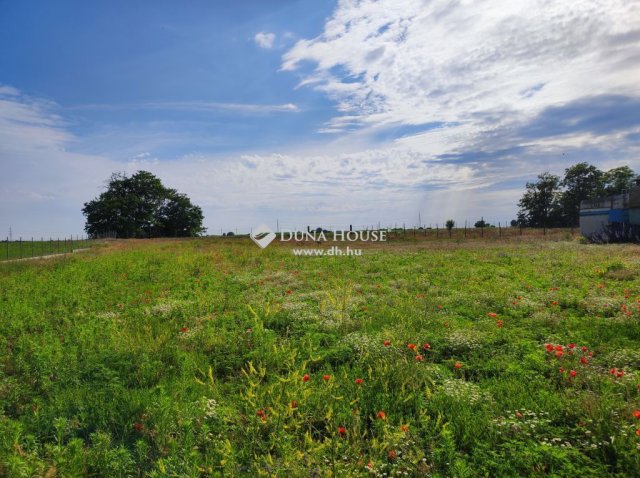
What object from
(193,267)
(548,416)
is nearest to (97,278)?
(193,267)

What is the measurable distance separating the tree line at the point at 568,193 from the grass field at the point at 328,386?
5959 centimetres

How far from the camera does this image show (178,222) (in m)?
66.0

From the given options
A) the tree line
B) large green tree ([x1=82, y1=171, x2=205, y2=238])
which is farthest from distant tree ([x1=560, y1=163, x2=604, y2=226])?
large green tree ([x1=82, y1=171, x2=205, y2=238])

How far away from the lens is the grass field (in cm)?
386

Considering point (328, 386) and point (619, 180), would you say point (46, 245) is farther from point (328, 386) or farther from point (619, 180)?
point (619, 180)

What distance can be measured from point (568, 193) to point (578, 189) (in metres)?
1.42

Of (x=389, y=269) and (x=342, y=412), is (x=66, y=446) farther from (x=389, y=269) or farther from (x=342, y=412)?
(x=389, y=269)

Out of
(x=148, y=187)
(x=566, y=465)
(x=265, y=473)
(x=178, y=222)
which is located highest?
(x=148, y=187)

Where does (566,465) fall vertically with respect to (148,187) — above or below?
below

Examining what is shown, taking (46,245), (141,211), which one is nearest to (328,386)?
(46,245)

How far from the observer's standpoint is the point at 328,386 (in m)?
4.46

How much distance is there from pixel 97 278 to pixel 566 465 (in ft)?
53.8

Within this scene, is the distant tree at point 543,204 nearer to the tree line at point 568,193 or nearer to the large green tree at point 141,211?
the tree line at point 568,193

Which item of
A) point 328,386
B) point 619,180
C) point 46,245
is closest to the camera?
point 328,386
